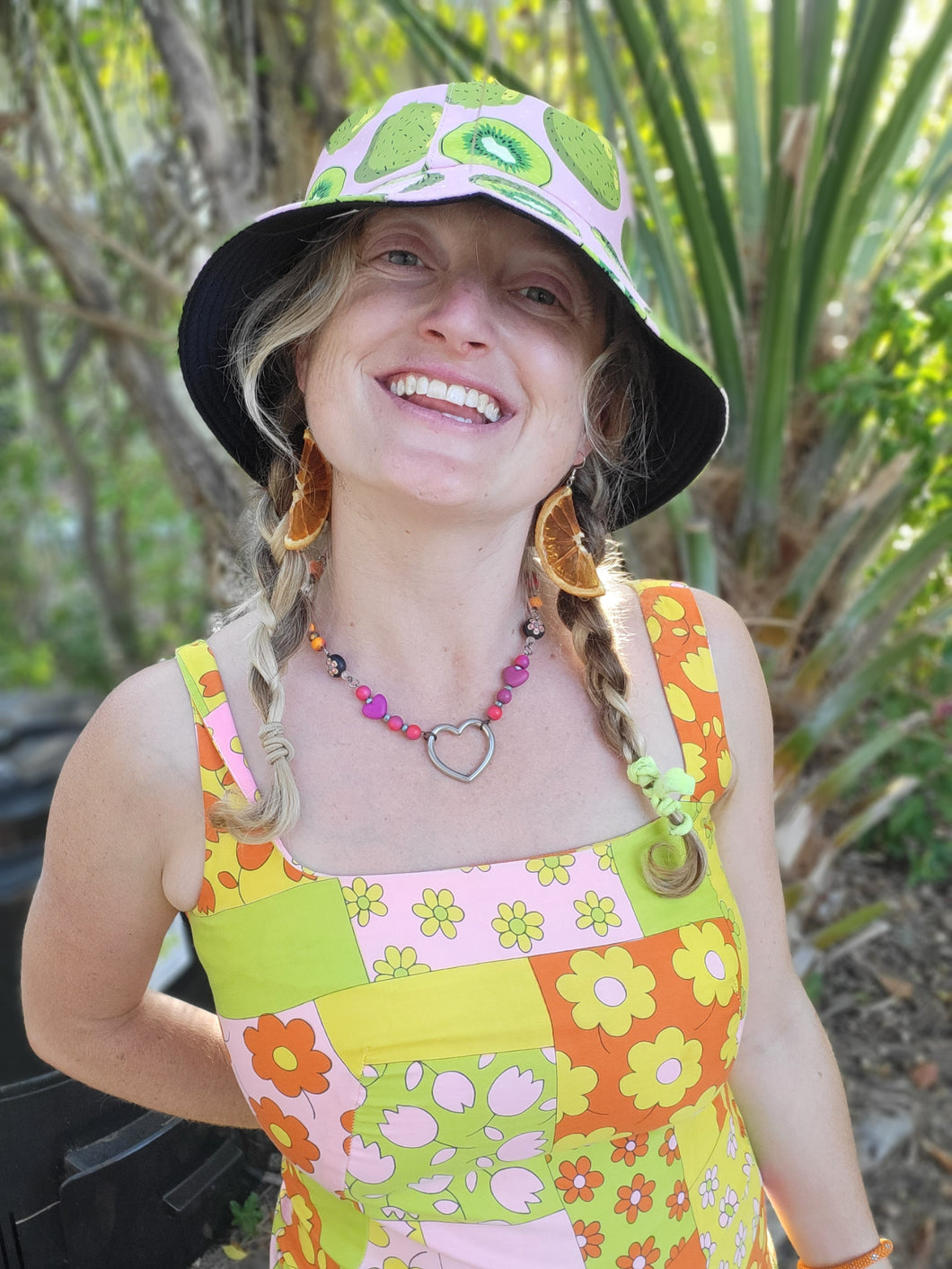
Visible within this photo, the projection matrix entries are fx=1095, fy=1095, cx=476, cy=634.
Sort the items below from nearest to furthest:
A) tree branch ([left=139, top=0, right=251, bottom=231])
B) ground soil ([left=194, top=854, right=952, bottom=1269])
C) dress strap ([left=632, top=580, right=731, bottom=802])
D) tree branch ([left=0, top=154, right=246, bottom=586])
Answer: dress strap ([left=632, top=580, right=731, bottom=802]) < ground soil ([left=194, top=854, right=952, bottom=1269]) < tree branch ([left=139, top=0, right=251, bottom=231]) < tree branch ([left=0, top=154, right=246, bottom=586])

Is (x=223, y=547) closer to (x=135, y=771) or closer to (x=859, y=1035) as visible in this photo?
(x=135, y=771)

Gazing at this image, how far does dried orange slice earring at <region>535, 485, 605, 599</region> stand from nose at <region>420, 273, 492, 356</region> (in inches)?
11.9

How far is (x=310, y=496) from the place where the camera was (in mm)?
1461

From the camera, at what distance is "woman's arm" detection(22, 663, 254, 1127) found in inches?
47.3

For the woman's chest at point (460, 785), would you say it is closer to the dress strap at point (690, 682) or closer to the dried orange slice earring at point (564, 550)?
the dress strap at point (690, 682)

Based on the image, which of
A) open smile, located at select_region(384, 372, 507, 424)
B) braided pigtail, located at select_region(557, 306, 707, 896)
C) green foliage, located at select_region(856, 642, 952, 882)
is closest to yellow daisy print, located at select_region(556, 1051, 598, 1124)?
braided pigtail, located at select_region(557, 306, 707, 896)

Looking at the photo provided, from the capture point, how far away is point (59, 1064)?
136 cm

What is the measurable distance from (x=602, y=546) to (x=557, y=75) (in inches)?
131

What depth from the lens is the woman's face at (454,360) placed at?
3.89 ft

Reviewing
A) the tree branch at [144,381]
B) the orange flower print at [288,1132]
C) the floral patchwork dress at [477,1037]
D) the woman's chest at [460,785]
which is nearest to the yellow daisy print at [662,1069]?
the floral patchwork dress at [477,1037]

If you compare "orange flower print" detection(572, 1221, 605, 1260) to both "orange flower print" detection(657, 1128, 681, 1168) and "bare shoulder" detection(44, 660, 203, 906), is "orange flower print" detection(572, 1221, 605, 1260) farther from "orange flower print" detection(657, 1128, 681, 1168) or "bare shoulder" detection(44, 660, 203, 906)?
"bare shoulder" detection(44, 660, 203, 906)

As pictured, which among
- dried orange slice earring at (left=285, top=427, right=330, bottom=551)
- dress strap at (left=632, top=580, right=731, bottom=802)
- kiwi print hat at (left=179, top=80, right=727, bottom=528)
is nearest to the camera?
kiwi print hat at (left=179, top=80, right=727, bottom=528)

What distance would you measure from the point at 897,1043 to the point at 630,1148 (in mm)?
1652

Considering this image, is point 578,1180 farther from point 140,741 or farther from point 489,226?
point 489,226
